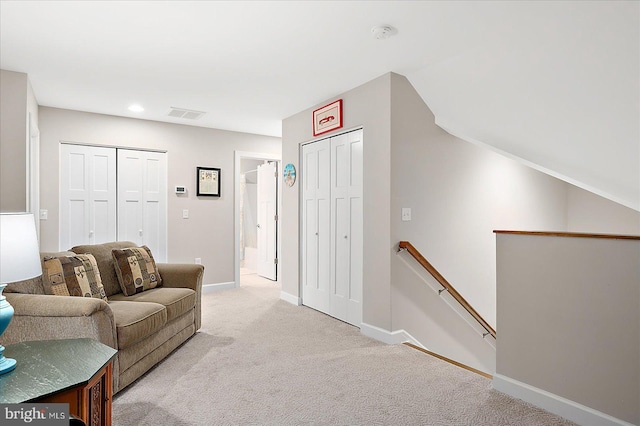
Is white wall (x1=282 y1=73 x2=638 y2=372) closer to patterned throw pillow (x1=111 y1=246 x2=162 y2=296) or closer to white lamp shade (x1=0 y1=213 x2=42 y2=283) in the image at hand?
patterned throw pillow (x1=111 y1=246 x2=162 y2=296)

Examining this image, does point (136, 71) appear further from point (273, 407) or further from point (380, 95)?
Result: point (273, 407)

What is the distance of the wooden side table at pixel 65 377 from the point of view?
4.61ft

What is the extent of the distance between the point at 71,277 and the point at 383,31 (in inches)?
107

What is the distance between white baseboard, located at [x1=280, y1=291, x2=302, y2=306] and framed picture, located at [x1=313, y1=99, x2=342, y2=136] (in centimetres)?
197

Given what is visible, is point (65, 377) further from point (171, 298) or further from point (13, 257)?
point (171, 298)

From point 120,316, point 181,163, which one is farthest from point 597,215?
point 120,316

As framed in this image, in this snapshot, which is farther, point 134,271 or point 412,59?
point 134,271

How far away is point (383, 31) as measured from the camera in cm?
259

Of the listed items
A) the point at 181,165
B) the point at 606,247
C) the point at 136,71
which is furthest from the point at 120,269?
the point at 606,247

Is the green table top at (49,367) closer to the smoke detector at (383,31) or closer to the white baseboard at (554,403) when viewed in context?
the white baseboard at (554,403)

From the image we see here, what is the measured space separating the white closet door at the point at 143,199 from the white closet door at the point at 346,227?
2.51 meters

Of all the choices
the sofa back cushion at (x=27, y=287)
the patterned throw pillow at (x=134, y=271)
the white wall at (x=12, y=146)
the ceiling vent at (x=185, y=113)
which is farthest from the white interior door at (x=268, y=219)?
the sofa back cushion at (x=27, y=287)

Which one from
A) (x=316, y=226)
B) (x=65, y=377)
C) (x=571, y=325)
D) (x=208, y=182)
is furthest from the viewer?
(x=208, y=182)

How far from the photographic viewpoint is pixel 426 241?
11.6ft
